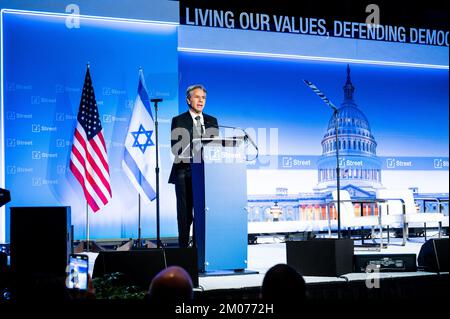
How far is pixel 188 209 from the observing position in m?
6.00

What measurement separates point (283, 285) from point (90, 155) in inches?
229

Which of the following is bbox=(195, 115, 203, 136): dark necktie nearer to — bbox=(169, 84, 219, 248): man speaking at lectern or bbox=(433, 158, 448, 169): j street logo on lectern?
bbox=(169, 84, 219, 248): man speaking at lectern

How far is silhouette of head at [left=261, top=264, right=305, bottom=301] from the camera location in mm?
2201

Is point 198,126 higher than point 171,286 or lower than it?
higher

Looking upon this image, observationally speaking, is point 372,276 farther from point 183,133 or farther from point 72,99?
point 72,99

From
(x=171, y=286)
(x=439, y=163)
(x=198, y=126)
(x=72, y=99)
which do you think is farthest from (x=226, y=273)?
(x=439, y=163)

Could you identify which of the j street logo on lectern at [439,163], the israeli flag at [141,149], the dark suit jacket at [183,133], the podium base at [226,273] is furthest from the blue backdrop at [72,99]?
the j street logo on lectern at [439,163]

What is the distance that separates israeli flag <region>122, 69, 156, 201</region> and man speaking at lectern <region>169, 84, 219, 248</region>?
2038 mm

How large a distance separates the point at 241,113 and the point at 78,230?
2.97 m

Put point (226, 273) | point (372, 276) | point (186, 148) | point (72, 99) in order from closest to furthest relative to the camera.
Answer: point (372, 276) → point (226, 273) → point (186, 148) → point (72, 99)

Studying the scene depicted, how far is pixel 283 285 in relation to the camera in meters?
2.26

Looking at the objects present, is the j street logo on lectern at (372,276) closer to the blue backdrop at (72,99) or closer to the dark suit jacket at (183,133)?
the dark suit jacket at (183,133)

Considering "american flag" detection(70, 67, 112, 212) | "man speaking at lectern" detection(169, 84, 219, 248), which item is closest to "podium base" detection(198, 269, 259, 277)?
"man speaking at lectern" detection(169, 84, 219, 248)

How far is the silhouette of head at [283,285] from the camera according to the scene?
86.7 inches
